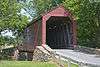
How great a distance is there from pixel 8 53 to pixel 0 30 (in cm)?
2165

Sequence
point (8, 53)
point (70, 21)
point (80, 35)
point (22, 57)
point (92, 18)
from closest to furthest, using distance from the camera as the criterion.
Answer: point (70, 21) < point (92, 18) < point (80, 35) < point (22, 57) < point (8, 53)

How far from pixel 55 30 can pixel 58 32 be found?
1.21m

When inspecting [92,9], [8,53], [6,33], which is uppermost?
[92,9]

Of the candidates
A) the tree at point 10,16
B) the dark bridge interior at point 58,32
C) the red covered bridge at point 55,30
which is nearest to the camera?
the red covered bridge at point 55,30

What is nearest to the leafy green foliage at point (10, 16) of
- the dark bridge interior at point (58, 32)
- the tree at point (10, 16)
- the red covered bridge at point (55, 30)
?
the tree at point (10, 16)

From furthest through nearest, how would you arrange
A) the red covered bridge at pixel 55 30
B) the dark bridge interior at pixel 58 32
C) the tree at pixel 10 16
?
the dark bridge interior at pixel 58 32
the tree at pixel 10 16
the red covered bridge at pixel 55 30

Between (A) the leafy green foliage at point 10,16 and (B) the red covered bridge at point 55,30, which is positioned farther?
(A) the leafy green foliage at point 10,16

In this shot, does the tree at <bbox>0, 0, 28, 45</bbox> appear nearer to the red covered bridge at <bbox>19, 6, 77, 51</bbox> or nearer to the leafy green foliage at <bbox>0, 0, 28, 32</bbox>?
the leafy green foliage at <bbox>0, 0, 28, 32</bbox>

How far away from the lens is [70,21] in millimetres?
34250

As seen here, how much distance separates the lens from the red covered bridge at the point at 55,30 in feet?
104

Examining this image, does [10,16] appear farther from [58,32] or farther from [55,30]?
[55,30]

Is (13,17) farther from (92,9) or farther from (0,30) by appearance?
(92,9)

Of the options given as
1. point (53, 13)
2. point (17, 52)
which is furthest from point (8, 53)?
point (53, 13)

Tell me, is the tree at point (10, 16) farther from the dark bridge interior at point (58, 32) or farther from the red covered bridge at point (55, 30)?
the dark bridge interior at point (58, 32)
